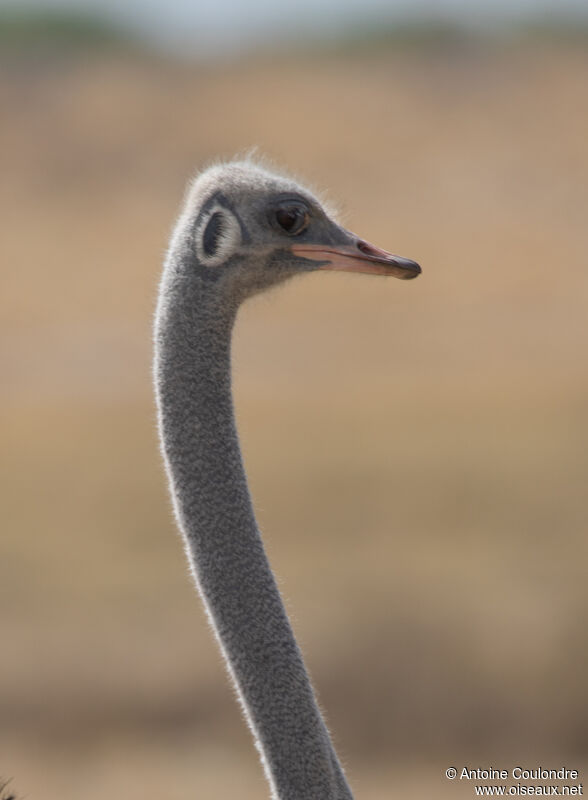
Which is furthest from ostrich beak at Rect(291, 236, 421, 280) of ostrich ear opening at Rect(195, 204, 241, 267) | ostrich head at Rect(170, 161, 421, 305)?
ostrich ear opening at Rect(195, 204, 241, 267)

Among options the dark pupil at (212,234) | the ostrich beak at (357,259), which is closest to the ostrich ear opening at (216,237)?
the dark pupil at (212,234)

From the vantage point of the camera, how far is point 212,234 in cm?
316

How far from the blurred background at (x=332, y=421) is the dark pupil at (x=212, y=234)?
0.64ft

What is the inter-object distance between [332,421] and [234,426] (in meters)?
12.1

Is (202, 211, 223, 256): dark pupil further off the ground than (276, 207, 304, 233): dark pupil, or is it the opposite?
(276, 207, 304, 233): dark pupil

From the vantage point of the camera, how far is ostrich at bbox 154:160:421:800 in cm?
307

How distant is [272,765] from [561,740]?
21.5 ft

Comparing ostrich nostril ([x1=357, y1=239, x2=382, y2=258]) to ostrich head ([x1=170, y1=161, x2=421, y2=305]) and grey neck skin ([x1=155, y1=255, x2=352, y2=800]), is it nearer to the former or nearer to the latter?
ostrich head ([x1=170, y1=161, x2=421, y2=305])

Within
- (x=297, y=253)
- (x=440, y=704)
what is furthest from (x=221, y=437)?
(x=440, y=704)

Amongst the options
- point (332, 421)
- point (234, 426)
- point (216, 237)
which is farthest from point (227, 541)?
point (332, 421)

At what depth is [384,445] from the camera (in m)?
14.1

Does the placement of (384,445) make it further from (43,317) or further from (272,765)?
(272,765)

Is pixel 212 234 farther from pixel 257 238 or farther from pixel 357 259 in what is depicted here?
→ pixel 357 259

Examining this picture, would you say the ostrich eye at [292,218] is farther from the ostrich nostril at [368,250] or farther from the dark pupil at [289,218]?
the ostrich nostril at [368,250]
